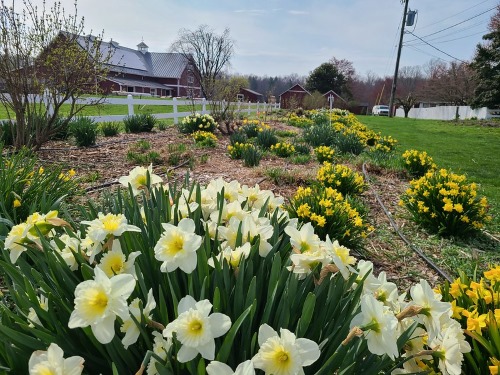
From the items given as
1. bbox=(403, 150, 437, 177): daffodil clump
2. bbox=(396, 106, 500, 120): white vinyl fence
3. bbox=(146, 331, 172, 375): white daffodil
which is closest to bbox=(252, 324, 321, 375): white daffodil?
bbox=(146, 331, 172, 375): white daffodil

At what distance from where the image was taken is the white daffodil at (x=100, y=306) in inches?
35.5

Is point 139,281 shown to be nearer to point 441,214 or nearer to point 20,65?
point 441,214

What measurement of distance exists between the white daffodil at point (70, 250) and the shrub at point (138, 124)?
28.7 feet

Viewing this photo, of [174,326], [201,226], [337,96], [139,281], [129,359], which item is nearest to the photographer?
[174,326]

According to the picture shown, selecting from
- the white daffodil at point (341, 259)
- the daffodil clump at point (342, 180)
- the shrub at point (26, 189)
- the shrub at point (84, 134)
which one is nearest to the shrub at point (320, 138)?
the daffodil clump at point (342, 180)

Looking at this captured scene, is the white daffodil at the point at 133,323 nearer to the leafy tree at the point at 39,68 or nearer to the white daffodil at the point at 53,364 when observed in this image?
the white daffodil at the point at 53,364

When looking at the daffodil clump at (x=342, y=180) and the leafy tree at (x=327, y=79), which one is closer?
the daffodil clump at (x=342, y=180)

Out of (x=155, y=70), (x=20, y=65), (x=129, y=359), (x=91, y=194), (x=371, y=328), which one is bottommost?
(x=91, y=194)

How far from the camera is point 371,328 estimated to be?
96cm

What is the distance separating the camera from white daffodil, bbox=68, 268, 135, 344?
0.90 m

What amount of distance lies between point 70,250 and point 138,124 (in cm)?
898

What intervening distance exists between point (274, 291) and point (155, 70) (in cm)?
5620

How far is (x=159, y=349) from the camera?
0.99 metres

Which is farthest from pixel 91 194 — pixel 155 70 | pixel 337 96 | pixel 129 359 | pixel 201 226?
pixel 155 70
